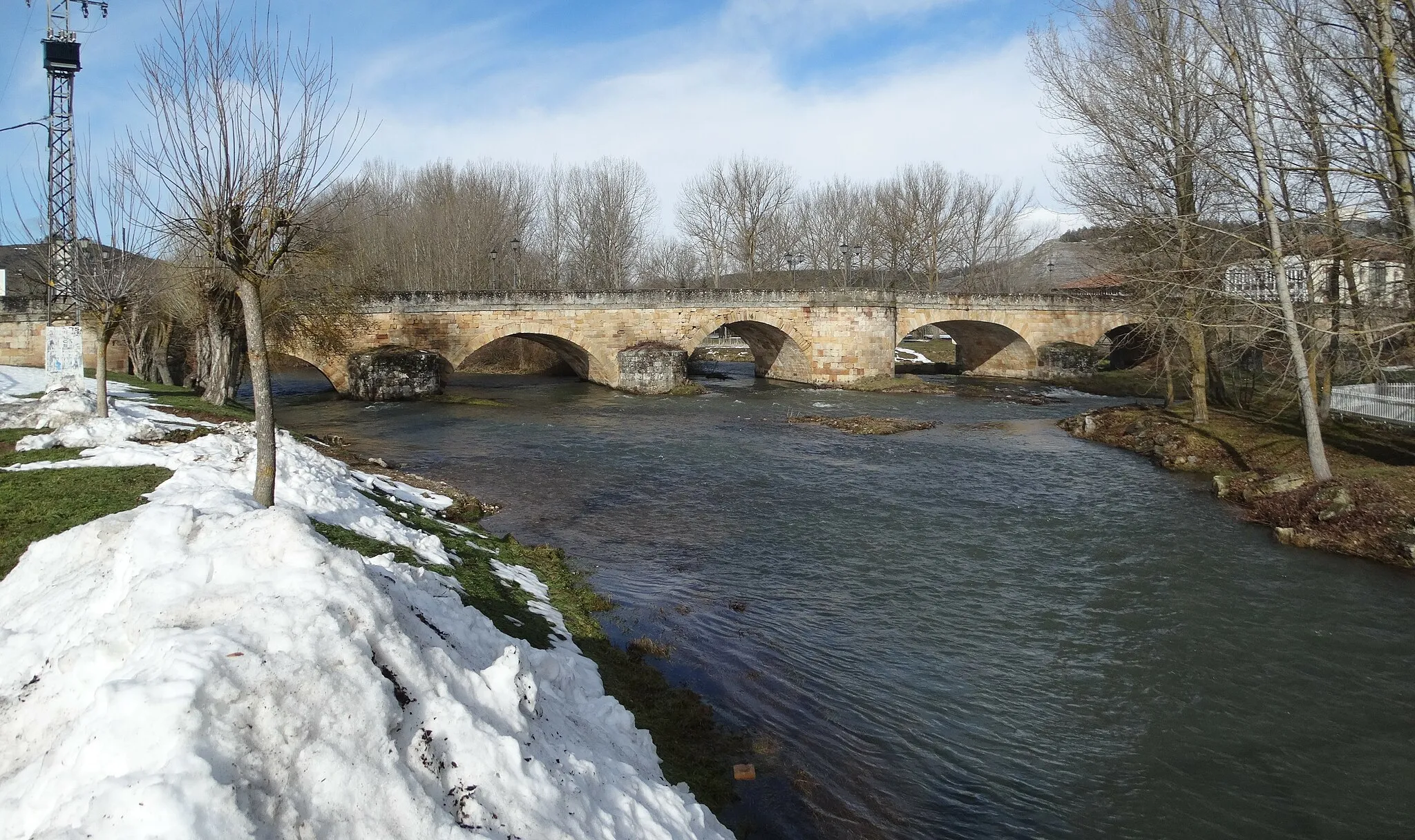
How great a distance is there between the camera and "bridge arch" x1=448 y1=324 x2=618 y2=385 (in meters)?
35.8

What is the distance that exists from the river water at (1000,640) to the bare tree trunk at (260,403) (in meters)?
3.76

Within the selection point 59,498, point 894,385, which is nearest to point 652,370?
point 894,385

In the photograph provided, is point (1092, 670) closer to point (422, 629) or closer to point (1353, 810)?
point (1353, 810)

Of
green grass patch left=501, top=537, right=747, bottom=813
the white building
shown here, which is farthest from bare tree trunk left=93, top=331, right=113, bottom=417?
the white building

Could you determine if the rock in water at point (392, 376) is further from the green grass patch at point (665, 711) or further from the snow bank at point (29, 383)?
the green grass patch at point (665, 711)

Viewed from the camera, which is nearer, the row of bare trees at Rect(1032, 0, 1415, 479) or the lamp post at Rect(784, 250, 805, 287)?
the row of bare trees at Rect(1032, 0, 1415, 479)

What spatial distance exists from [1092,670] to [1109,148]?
1453 centimetres

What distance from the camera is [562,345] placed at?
129 ft

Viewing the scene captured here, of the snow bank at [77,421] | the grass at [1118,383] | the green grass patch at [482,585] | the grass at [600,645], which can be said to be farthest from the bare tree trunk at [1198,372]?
the snow bank at [77,421]

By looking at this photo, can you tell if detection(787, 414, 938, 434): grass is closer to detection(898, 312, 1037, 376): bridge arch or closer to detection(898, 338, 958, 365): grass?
detection(898, 312, 1037, 376): bridge arch

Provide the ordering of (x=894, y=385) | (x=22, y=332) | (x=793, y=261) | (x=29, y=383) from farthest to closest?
(x=793, y=261), (x=894, y=385), (x=22, y=332), (x=29, y=383)

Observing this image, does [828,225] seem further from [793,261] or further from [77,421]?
[77,421]

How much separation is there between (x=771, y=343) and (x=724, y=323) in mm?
4806

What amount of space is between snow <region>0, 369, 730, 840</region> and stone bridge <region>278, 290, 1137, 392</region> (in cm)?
2909
